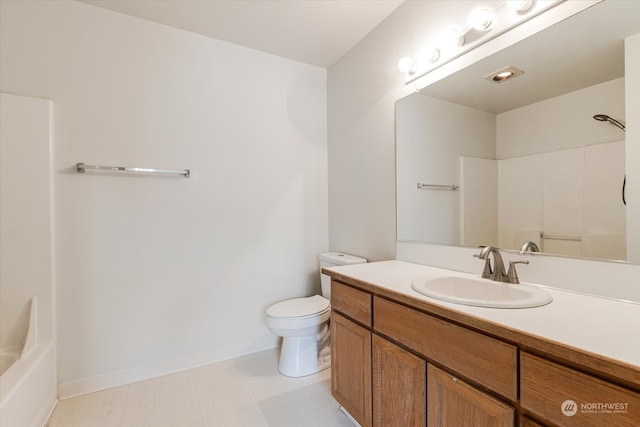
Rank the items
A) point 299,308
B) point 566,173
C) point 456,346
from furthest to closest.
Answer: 1. point 299,308
2. point 566,173
3. point 456,346

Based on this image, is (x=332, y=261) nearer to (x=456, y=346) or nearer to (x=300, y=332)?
(x=300, y=332)

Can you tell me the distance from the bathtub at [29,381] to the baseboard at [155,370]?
0.09 metres

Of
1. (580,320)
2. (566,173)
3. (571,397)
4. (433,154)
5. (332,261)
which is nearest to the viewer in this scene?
(571,397)

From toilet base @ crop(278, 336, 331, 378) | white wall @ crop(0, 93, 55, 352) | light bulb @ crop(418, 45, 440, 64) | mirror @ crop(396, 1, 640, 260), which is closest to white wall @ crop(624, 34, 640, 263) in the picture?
mirror @ crop(396, 1, 640, 260)

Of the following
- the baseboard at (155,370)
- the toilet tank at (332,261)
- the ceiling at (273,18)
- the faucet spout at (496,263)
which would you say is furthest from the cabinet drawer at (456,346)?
the ceiling at (273,18)

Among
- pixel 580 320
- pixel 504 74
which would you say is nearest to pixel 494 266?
pixel 580 320

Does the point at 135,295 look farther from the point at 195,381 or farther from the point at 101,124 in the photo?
the point at 101,124

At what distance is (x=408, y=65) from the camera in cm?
168

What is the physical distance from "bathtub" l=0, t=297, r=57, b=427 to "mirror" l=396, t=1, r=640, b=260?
2030 millimetres

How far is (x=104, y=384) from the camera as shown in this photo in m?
1.77

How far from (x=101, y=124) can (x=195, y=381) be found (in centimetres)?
174

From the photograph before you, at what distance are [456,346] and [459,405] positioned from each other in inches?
7.0

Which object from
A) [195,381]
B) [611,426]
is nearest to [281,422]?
[195,381]

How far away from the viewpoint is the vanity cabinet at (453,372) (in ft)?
2.01
